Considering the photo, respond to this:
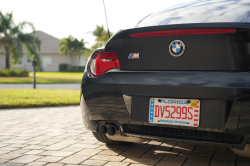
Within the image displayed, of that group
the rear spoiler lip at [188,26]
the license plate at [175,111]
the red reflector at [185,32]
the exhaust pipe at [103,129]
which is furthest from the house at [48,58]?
the license plate at [175,111]

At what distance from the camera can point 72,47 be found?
5394 cm

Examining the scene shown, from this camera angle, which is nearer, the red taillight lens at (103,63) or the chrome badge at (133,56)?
the chrome badge at (133,56)

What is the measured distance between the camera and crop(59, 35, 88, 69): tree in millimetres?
52531

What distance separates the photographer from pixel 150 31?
256 cm

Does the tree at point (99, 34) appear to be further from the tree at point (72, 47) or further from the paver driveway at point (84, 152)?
the paver driveway at point (84, 152)

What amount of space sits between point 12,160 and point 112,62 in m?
1.35

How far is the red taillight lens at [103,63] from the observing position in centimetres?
275

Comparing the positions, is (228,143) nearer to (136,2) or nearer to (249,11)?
(249,11)

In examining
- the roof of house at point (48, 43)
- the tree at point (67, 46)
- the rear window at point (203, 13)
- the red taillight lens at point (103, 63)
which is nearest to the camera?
the rear window at point (203, 13)

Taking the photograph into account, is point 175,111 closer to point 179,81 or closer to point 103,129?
point 179,81

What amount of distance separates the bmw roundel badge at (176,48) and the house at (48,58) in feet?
156

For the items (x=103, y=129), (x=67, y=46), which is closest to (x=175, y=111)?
(x=103, y=129)

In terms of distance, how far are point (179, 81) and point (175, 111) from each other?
24 cm

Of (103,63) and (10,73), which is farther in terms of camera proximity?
(10,73)
